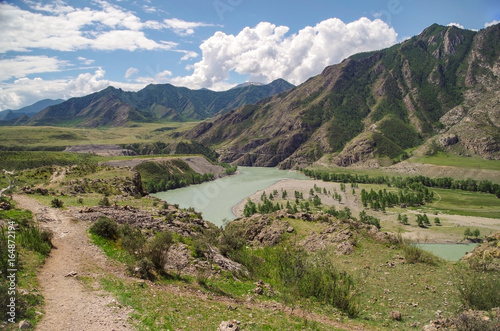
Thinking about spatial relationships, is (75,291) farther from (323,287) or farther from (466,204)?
(466,204)

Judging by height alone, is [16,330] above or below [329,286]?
above

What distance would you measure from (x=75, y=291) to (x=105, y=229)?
8082mm

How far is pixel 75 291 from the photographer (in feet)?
39.8

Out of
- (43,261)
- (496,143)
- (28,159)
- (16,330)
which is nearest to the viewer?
(16,330)

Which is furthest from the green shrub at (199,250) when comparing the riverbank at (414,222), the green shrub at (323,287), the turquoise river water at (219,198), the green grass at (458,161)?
the green grass at (458,161)

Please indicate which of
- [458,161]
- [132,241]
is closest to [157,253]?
[132,241]

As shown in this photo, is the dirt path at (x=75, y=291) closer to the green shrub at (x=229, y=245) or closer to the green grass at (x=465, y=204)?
the green shrub at (x=229, y=245)

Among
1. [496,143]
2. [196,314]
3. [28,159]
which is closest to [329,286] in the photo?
[196,314]

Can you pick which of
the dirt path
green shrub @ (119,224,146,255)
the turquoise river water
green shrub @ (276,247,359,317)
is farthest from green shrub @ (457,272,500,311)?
the turquoise river water

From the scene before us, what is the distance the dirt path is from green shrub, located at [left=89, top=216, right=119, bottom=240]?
0.86 metres

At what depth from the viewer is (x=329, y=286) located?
57.2ft

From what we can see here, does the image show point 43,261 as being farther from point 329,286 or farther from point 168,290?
point 329,286

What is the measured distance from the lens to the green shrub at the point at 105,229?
63.7 feet

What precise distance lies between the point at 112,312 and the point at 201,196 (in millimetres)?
112685
